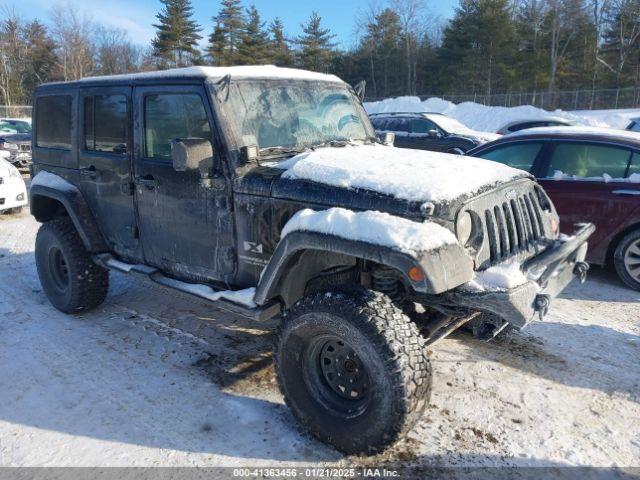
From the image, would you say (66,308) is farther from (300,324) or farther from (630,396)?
(630,396)

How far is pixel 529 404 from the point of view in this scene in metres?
3.41

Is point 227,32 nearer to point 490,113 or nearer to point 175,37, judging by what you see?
point 175,37

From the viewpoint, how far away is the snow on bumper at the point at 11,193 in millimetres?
9102

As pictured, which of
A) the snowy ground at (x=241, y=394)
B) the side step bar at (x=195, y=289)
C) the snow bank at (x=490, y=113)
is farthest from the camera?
the snow bank at (x=490, y=113)

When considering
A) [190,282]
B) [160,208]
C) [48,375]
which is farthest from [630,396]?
[48,375]

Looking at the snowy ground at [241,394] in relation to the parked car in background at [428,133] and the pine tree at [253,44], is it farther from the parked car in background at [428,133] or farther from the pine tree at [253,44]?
the pine tree at [253,44]

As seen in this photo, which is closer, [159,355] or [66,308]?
[159,355]

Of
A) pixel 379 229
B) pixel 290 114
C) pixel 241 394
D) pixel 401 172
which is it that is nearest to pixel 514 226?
pixel 401 172

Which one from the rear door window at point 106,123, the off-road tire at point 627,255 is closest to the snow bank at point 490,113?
the off-road tire at point 627,255

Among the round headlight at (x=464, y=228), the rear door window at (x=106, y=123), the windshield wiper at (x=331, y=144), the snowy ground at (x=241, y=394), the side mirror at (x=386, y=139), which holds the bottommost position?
the snowy ground at (x=241, y=394)

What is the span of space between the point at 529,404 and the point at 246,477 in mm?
1912

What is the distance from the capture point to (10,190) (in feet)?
30.1

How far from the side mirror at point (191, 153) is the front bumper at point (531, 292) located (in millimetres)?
1773

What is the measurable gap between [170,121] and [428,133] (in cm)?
1026
